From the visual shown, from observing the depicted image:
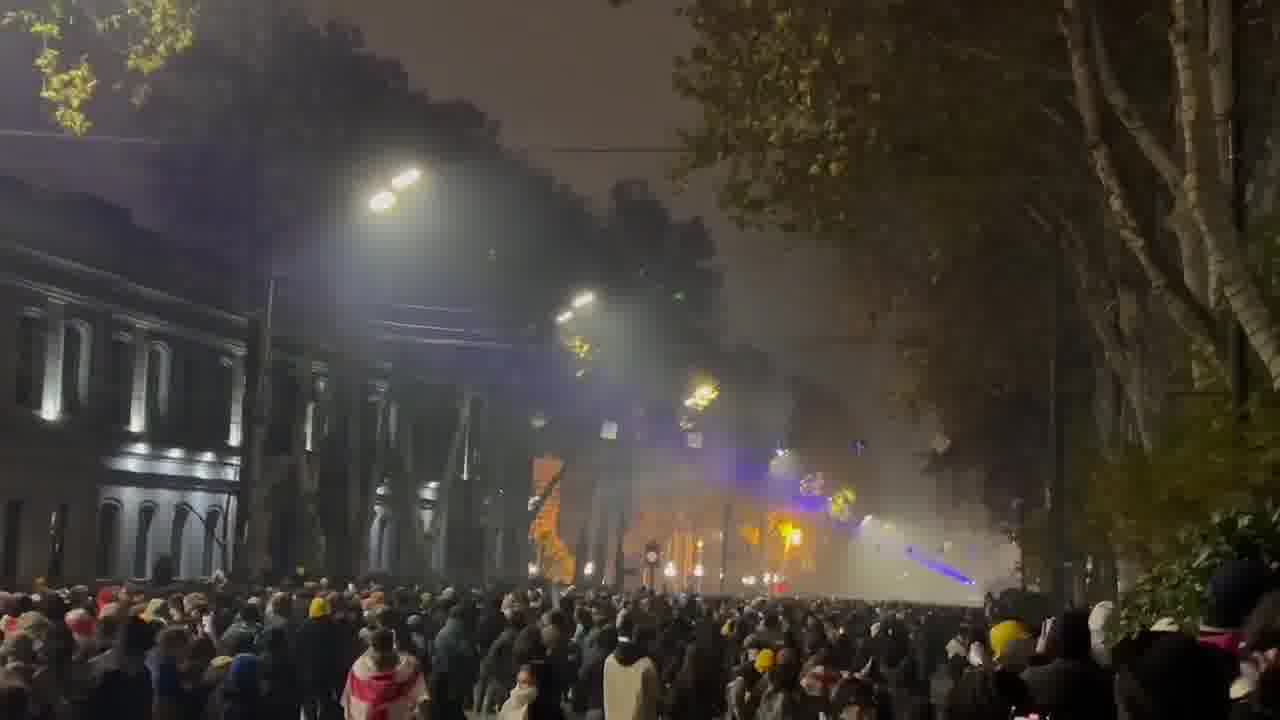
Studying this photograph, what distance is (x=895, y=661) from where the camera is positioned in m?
27.3

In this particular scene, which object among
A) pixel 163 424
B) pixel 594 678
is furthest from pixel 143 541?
pixel 594 678

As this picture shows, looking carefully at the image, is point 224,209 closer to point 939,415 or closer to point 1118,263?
point 939,415

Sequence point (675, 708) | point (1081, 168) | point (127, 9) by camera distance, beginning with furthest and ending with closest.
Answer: point (1081, 168) < point (675, 708) < point (127, 9)

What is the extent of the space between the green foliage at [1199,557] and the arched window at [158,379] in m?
37.6

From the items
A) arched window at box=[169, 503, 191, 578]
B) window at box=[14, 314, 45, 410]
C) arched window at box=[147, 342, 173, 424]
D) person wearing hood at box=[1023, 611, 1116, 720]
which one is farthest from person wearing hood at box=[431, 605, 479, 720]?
arched window at box=[147, 342, 173, 424]

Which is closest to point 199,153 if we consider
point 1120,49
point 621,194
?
point 621,194

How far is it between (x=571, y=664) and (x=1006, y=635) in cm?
922

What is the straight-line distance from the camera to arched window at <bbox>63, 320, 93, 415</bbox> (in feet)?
145

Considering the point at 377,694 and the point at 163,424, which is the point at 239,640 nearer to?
the point at 377,694

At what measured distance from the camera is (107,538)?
45594 millimetres

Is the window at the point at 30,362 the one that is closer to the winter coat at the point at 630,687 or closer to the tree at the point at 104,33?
the tree at the point at 104,33

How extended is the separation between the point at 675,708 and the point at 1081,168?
10213 mm

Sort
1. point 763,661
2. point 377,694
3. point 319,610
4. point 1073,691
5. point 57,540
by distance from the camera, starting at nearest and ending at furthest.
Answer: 1. point 1073,691
2. point 377,694
3. point 763,661
4. point 319,610
5. point 57,540

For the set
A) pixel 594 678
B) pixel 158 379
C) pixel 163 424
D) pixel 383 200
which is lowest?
pixel 594 678
